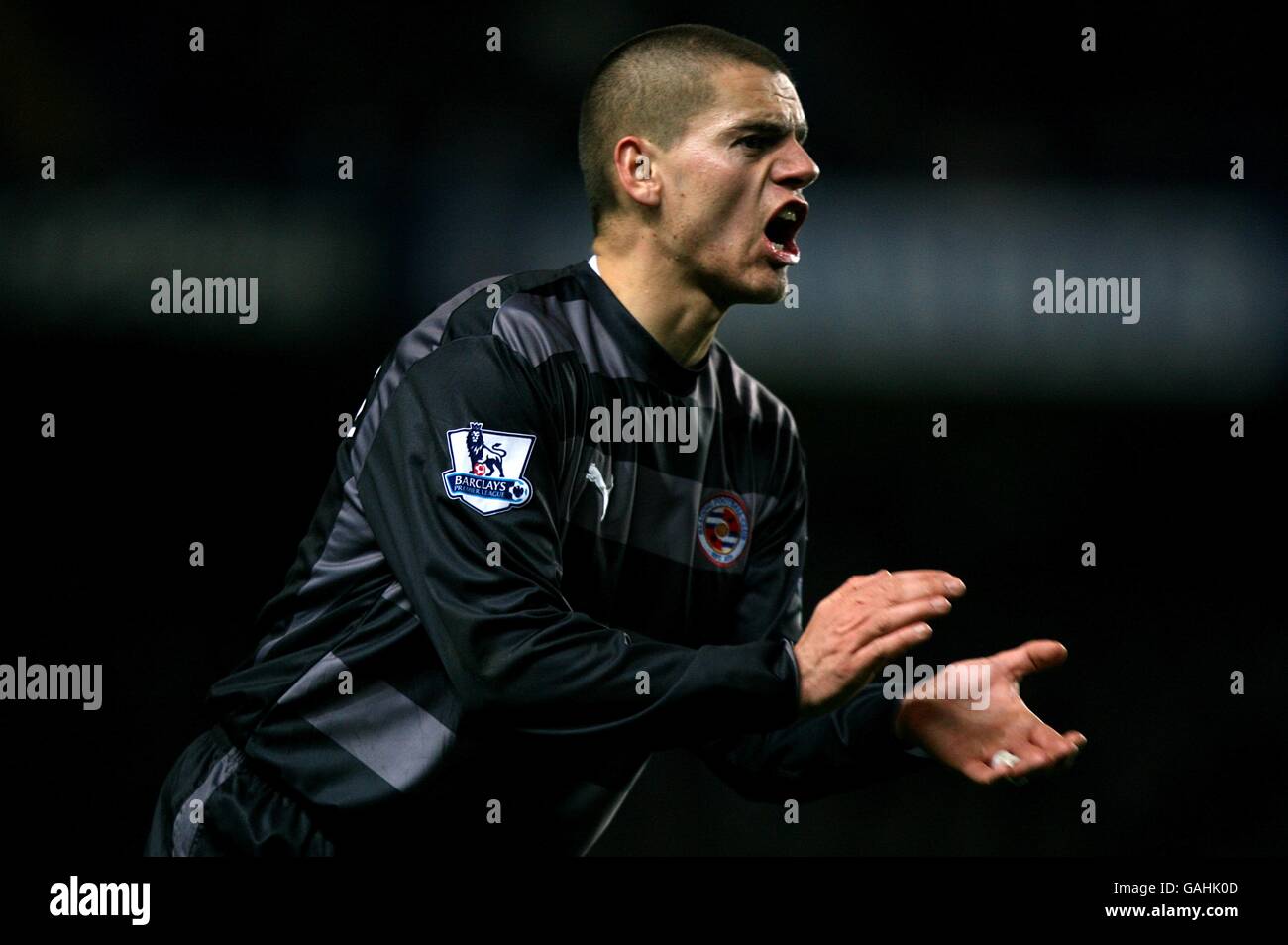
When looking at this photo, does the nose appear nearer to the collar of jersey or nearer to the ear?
the ear

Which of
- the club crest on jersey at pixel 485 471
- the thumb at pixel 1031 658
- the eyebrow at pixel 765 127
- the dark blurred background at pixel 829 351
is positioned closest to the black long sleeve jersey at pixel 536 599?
the club crest on jersey at pixel 485 471

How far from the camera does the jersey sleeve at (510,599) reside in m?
1.80

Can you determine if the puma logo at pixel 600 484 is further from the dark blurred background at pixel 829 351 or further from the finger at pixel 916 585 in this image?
the dark blurred background at pixel 829 351

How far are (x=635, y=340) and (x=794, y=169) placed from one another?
0.35m

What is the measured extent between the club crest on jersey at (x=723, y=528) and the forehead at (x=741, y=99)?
1.87ft

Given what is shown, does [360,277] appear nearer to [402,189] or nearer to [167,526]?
[402,189]

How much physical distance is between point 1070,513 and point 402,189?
67.5 inches

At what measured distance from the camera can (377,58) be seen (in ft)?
10.3

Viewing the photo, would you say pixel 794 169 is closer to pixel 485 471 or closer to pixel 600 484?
pixel 600 484

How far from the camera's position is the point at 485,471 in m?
1.87

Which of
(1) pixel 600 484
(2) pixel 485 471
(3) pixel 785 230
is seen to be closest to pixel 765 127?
(3) pixel 785 230

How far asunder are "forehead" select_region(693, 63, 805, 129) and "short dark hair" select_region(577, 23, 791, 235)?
1 centimetres

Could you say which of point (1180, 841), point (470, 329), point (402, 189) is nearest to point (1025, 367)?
point (1180, 841)

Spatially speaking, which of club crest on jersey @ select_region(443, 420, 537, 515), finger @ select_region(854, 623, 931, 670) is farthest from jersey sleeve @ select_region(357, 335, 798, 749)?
finger @ select_region(854, 623, 931, 670)
